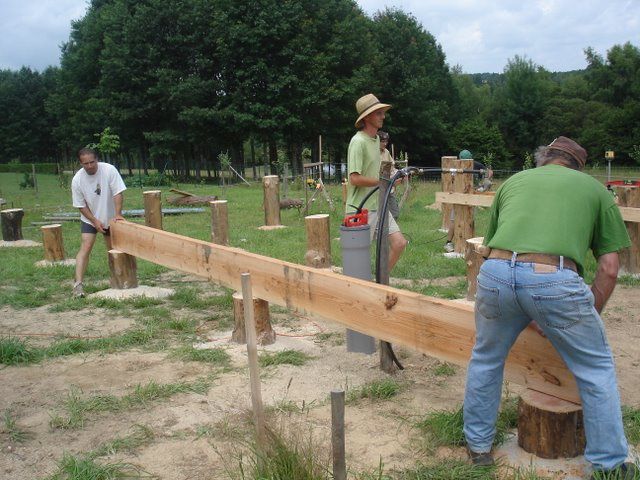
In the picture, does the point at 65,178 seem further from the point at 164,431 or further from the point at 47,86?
the point at 47,86

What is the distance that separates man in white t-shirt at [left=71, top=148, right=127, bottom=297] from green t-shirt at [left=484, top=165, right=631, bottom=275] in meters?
5.05

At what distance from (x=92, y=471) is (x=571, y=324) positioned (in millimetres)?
2289

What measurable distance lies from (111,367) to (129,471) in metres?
1.67

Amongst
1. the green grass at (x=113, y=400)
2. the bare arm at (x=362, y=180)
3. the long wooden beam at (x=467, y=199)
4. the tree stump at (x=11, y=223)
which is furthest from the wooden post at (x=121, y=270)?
the tree stump at (x=11, y=223)

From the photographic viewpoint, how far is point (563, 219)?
8.79 feet

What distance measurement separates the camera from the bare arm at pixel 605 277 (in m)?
2.73

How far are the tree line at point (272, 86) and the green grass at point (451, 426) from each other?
73.8ft

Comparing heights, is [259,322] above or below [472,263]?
below

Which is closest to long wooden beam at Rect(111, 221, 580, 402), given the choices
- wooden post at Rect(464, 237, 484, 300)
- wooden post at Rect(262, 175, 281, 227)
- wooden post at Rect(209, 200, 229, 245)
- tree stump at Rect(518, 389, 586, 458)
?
tree stump at Rect(518, 389, 586, 458)

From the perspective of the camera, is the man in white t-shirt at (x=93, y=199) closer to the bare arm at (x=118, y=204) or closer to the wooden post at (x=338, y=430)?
the bare arm at (x=118, y=204)

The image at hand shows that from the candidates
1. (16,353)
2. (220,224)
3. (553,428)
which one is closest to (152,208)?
(220,224)

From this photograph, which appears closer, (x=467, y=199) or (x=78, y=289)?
(x=78, y=289)

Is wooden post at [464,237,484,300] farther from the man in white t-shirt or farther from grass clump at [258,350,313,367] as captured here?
the man in white t-shirt

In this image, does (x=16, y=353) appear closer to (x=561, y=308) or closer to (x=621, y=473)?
(x=561, y=308)
